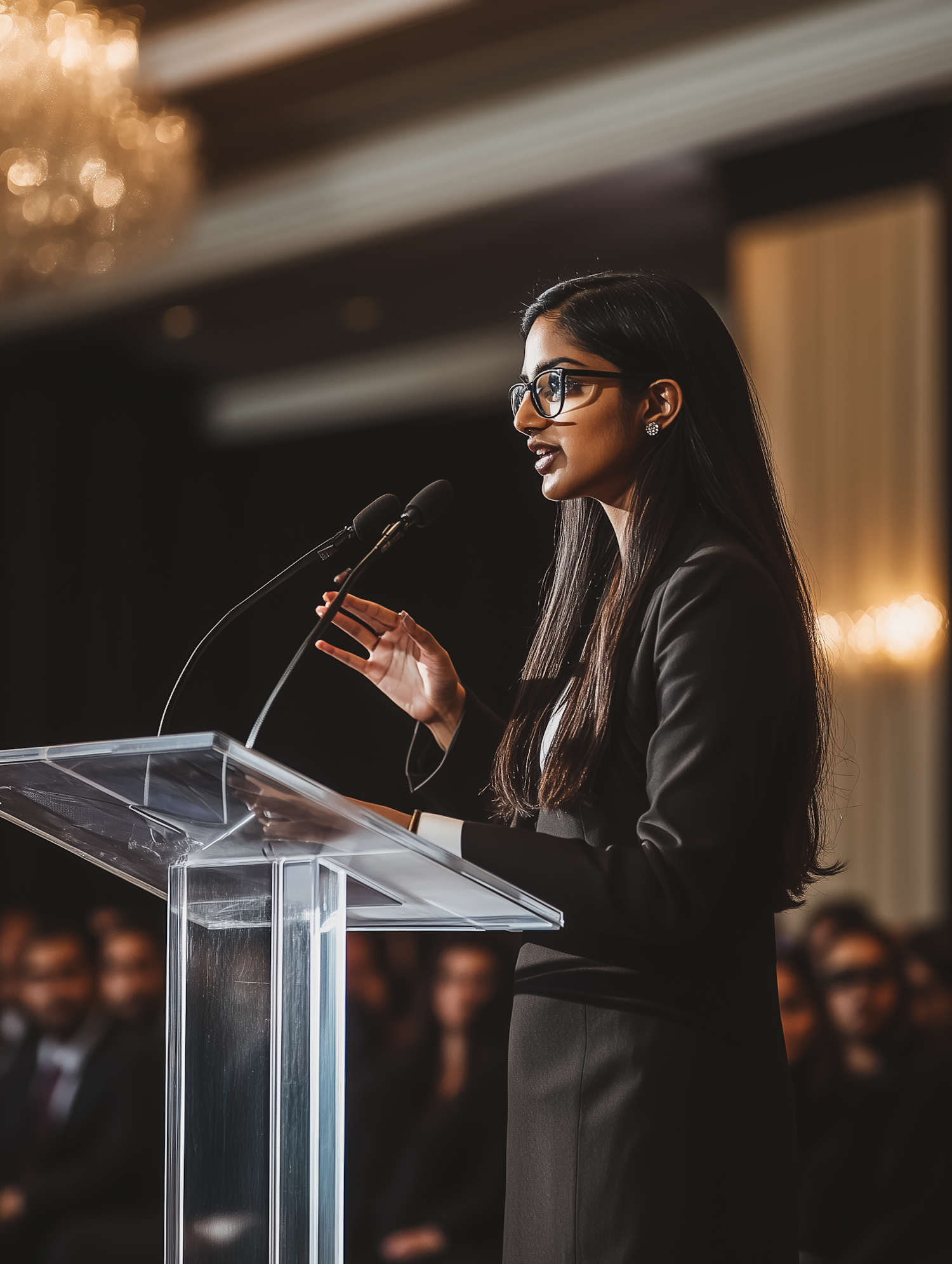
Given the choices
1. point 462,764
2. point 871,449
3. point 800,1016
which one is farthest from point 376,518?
point 871,449

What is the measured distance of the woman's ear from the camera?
4.65 ft

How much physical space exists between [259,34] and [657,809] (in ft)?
16.5

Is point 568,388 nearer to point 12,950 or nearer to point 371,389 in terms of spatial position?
point 12,950

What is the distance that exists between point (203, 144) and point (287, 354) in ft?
5.58

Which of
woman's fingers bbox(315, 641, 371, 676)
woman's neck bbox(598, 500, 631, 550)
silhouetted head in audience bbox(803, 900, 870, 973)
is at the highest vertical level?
woman's neck bbox(598, 500, 631, 550)

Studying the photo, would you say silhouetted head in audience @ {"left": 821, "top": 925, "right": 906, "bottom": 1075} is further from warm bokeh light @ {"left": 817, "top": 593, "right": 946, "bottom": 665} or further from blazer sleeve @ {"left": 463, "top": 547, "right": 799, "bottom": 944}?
blazer sleeve @ {"left": 463, "top": 547, "right": 799, "bottom": 944}

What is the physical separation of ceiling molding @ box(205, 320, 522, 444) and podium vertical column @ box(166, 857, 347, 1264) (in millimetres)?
6076

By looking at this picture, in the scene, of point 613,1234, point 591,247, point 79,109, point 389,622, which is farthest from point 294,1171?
point 591,247

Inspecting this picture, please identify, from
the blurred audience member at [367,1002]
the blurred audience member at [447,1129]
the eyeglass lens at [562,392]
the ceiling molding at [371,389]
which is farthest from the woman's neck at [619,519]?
the ceiling molding at [371,389]

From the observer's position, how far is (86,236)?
479 cm

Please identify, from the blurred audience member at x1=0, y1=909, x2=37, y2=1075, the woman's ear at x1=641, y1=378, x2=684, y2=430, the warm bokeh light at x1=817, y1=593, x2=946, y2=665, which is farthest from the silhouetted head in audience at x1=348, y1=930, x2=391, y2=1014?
the woman's ear at x1=641, y1=378, x2=684, y2=430

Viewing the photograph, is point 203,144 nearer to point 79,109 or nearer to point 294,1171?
point 79,109

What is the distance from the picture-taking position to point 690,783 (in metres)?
1.22

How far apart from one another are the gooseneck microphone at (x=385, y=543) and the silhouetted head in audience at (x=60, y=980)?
341 cm
